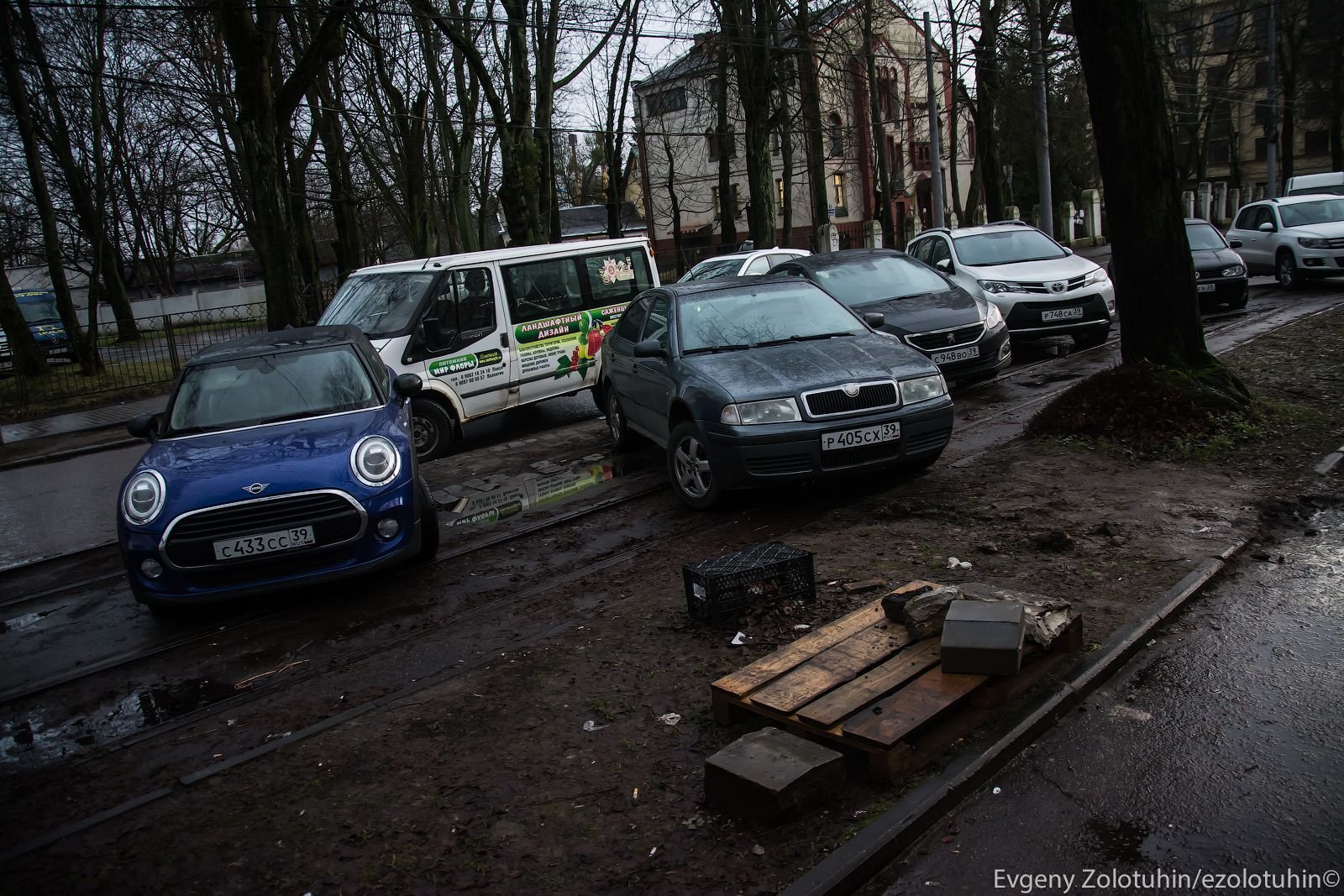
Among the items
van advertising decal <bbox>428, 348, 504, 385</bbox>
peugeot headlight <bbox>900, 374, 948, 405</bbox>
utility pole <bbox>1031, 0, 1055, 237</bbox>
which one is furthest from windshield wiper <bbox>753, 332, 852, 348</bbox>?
utility pole <bbox>1031, 0, 1055, 237</bbox>

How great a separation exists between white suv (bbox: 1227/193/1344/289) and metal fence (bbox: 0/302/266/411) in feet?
63.3

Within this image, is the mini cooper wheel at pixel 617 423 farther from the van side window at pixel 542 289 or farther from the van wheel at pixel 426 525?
the van wheel at pixel 426 525

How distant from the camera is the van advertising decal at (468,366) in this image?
10930 mm

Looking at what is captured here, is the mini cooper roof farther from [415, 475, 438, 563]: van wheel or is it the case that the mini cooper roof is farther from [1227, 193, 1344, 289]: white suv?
[1227, 193, 1344, 289]: white suv

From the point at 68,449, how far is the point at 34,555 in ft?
23.0

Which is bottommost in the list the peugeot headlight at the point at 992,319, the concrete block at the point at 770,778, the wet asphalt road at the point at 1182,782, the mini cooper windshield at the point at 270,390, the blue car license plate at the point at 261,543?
the wet asphalt road at the point at 1182,782

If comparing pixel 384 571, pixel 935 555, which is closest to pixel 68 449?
pixel 384 571

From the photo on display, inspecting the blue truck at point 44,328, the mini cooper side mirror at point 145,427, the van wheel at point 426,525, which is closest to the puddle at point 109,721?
the van wheel at point 426,525

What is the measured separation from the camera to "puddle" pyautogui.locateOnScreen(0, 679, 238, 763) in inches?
189

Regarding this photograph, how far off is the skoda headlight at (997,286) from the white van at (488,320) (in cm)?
469

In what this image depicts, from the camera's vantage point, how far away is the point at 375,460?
6559mm

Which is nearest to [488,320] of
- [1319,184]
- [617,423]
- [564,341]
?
[564,341]

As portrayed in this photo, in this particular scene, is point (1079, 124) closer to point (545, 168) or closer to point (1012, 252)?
point (545, 168)

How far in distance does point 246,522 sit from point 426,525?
1.17 m
